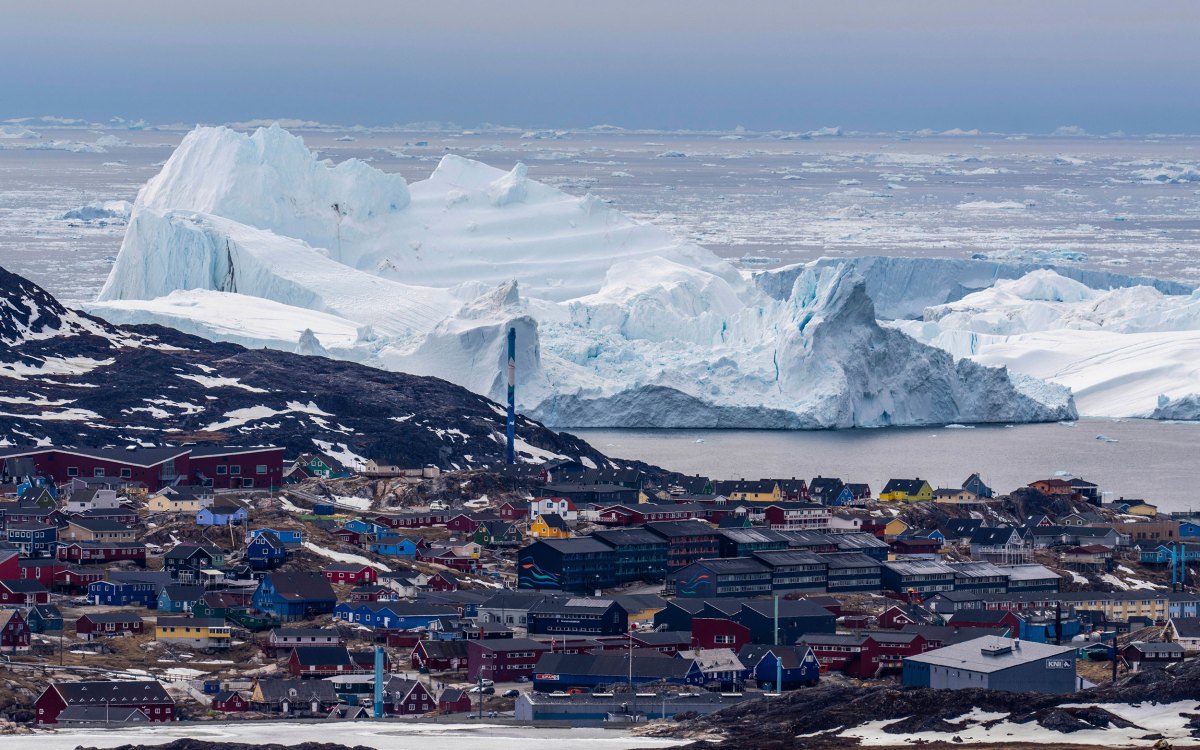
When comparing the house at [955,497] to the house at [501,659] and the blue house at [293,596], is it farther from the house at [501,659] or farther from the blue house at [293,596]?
the house at [501,659]

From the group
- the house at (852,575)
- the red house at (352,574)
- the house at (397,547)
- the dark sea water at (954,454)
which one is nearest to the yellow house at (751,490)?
the dark sea water at (954,454)

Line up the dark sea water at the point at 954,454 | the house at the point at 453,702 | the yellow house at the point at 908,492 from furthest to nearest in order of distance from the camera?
the dark sea water at the point at 954,454, the yellow house at the point at 908,492, the house at the point at 453,702

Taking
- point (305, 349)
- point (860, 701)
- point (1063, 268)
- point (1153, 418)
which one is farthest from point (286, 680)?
point (1063, 268)

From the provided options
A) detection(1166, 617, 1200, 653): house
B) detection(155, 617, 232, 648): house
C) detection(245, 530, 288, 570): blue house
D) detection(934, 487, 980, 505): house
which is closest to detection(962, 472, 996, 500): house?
detection(934, 487, 980, 505): house

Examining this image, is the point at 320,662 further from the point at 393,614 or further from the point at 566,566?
the point at 566,566

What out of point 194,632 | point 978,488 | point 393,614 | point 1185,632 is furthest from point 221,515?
point 978,488

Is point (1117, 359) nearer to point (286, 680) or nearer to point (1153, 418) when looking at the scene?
point (1153, 418)
